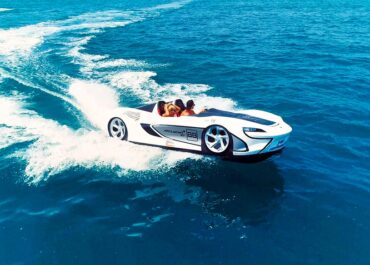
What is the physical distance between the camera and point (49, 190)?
1192 cm

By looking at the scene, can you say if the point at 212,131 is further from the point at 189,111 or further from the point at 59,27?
the point at 59,27

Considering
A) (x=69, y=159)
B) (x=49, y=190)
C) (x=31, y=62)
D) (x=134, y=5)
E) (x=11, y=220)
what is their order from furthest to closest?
(x=134, y=5) < (x=31, y=62) < (x=69, y=159) < (x=49, y=190) < (x=11, y=220)

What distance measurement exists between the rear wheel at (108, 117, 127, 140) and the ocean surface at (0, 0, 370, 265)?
22.0 inches

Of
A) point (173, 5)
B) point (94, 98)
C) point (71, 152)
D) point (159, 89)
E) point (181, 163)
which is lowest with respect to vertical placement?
point (181, 163)

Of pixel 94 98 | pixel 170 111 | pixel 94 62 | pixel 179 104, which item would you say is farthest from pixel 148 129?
pixel 94 62

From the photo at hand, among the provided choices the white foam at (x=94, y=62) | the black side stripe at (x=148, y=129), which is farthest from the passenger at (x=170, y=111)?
the white foam at (x=94, y=62)

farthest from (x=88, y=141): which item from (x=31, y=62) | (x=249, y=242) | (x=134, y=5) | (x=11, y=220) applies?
(x=134, y=5)

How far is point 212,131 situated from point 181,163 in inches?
58.2

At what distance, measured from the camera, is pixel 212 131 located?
1266 centimetres

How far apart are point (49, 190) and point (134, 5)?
135 ft

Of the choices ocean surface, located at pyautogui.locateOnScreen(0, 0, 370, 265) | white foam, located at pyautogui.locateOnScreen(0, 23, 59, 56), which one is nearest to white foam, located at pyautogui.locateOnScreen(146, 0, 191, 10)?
white foam, located at pyautogui.locateOnScreen(0, 23, 59, 56)

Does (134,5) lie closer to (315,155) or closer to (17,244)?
(315,155)

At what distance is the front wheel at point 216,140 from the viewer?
1237 cm

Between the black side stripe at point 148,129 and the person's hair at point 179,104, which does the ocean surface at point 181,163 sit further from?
the person's hair at point 179,104
